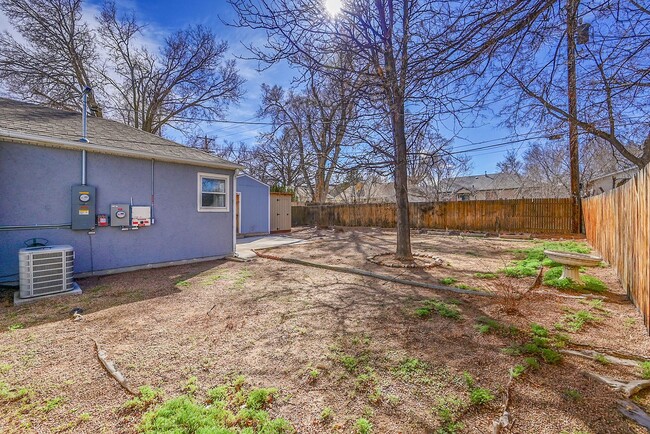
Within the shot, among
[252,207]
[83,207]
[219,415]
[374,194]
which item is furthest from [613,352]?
[374,194]

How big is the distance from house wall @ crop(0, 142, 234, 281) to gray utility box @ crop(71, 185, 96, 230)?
130 mm

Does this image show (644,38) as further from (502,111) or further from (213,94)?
(213,94)

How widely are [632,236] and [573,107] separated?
5.47 meters

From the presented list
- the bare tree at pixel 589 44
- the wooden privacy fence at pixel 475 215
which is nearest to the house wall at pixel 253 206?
the wooden privacy fence at pixel 475 215

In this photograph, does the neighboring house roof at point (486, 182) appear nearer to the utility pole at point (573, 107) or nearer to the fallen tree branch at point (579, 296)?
the utility pole at point (573, 107)

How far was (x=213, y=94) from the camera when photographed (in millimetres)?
16406

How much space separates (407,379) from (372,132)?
5.07 meters

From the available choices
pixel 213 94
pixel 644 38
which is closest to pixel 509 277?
pixel 644 38

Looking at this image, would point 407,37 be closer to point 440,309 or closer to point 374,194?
point 440,309

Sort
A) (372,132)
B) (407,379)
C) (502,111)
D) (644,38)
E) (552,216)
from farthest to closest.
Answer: (552,216) → (372,132) → (502,111) → (644,38) → (407,379)

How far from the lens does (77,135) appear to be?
5328mm

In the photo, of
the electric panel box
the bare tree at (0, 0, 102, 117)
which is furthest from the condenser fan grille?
the bare tree at (0, 0, 102, 117)

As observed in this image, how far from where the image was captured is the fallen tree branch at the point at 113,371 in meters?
2.03

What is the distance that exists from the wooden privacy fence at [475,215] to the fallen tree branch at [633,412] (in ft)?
39.6
